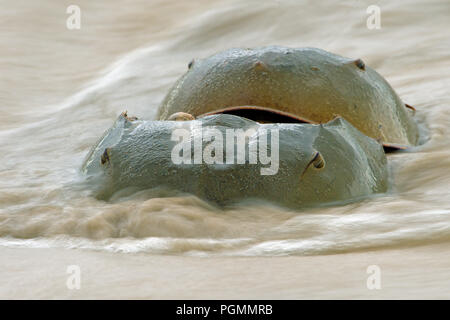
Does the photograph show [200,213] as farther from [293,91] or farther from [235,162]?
[293,91]

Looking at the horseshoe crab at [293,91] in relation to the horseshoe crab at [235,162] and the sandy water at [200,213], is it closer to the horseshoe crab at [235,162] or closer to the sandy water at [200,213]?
the sandy water at [200,213]

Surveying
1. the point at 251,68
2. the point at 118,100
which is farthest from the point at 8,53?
the point at 251,68

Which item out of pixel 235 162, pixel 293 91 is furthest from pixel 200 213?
pixel 293 91

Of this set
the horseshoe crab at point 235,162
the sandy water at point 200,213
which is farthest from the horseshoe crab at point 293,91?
the horseshoe crab at point 235,162

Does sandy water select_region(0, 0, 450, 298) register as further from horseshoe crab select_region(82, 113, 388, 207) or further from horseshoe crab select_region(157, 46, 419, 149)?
horseshoe crab select_region(157, 46, 419, 149)

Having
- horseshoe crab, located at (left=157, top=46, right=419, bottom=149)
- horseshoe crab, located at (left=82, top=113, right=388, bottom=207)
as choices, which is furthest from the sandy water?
horseshoe crab, located at (left=157, top=46, right=419, bottom=149)
